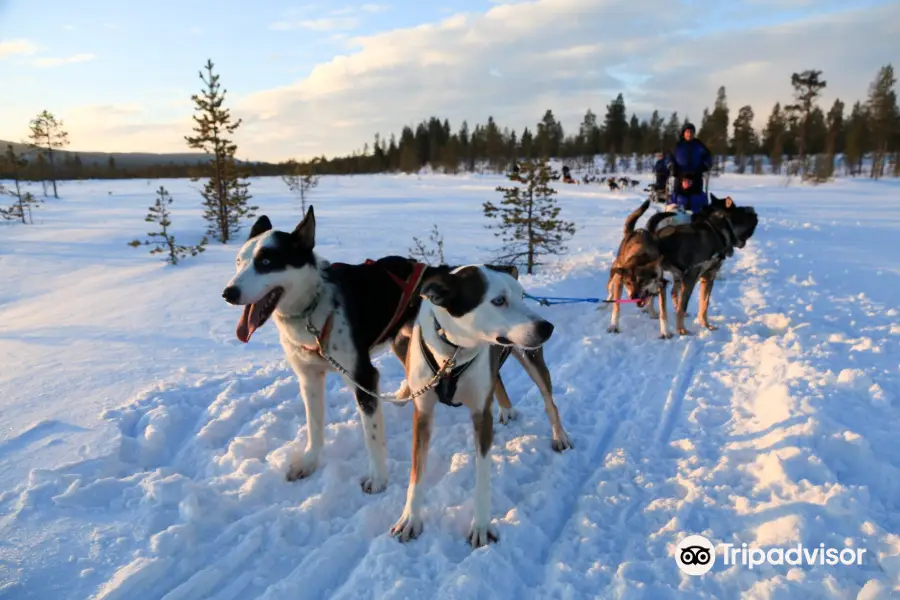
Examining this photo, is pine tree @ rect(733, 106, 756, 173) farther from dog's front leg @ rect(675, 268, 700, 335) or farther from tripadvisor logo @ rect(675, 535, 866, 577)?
tripadvisor logo @ rect(675, 535, 866, 577)

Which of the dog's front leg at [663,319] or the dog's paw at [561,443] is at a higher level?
the dog's front leg at [663,319]

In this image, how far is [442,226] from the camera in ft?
64.0

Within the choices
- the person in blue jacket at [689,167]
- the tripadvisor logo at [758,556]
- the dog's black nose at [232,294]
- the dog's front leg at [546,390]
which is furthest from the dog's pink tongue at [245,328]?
the person in blue jacket at [689,167]

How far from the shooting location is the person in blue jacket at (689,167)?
8789 mm

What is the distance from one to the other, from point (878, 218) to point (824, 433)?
22.0 meters

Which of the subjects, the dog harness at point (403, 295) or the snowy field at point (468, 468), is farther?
the dog harness at point (403, 295)

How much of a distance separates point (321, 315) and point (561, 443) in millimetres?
2119

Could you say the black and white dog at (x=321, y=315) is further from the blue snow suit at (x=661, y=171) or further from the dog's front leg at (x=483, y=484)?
the blue snow suit at (x=661, y=171)

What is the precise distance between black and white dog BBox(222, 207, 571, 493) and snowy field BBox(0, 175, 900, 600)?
1.17 feet

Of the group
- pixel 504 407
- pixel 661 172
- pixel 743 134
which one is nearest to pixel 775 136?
pixel 743 134

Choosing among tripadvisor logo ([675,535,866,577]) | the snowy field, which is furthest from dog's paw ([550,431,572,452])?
tripadvisor logo ([675,535,866,577])

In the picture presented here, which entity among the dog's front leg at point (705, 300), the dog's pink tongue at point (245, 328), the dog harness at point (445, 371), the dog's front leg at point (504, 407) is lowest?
the dog's front leg at point (504, 407)

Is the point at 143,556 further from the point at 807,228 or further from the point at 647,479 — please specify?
the point at 807,228

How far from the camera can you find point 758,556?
9.12 feet
